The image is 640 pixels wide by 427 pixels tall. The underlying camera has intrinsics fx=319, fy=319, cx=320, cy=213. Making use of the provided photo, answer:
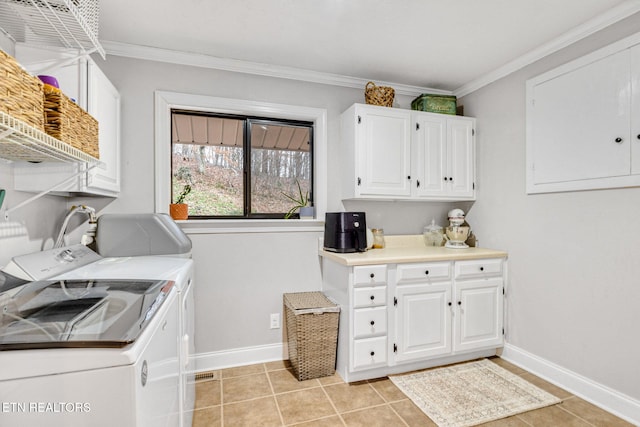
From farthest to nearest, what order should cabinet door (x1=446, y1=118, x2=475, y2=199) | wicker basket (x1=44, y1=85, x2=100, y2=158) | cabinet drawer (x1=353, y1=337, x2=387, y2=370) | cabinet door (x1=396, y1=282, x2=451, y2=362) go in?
cabinet door (x1=446, y1=118, x2=475, y2=199), cabinet door (x1=396, y1=282, x2=451, y2=362), cabinet drawer (x1=353, y1=337, x2=387, y2=370), wicker basket (x1=44, y1=85, x2=100, y2=158)

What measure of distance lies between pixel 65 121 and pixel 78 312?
0.85m

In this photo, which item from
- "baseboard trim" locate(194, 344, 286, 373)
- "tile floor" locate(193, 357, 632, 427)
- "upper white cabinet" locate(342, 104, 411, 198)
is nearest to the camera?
"tile floor" locate(193, 357, 632, 427)

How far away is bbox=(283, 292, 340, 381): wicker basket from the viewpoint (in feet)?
7.35

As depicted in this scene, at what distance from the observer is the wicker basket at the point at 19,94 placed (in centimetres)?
90

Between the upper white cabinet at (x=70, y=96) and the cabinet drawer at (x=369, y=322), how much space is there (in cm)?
179

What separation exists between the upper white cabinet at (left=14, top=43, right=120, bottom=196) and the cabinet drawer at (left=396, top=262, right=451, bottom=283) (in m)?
1.99

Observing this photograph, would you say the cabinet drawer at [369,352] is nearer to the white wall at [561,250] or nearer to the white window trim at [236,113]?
the white window trim at [236,113]

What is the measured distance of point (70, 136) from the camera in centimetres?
133

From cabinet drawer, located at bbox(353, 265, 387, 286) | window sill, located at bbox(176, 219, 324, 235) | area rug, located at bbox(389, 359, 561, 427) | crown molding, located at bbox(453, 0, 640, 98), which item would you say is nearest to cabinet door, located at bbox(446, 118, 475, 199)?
crown molding, located at bbox(453, 0, 640, 98)

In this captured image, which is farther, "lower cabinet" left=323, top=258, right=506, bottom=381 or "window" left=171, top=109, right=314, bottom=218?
"window" left=171, top=109, right=314, bottom=218

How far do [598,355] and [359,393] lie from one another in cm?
152

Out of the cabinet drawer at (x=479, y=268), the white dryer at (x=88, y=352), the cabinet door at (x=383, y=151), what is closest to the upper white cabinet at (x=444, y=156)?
the cabinet door at (x=383, y=151)

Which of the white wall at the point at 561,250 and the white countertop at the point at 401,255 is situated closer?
the white wall at the point at 561,250

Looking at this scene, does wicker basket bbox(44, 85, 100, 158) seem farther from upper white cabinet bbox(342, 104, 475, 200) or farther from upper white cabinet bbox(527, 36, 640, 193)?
upper white cabinet bbox(527, 36, 640, 193)
